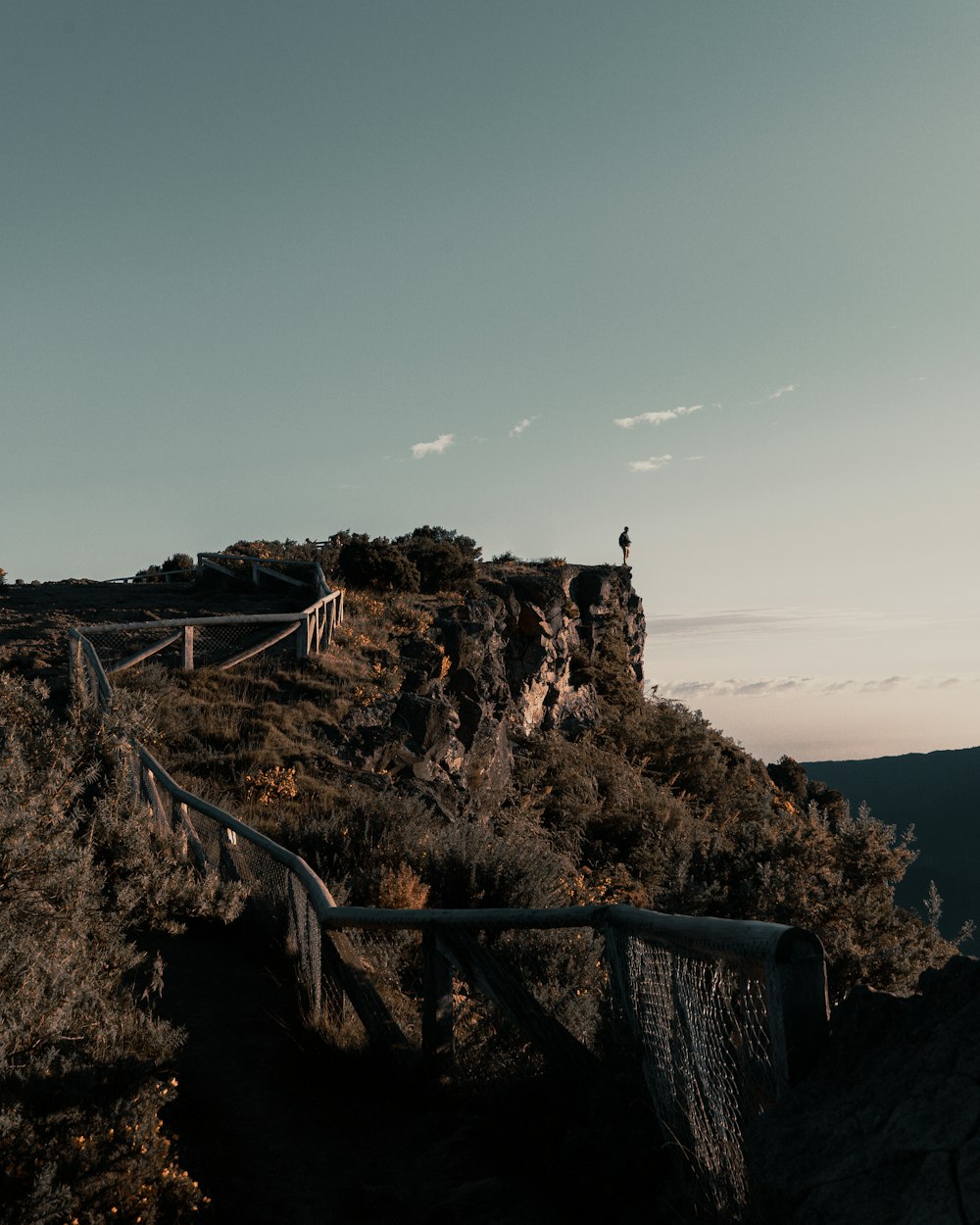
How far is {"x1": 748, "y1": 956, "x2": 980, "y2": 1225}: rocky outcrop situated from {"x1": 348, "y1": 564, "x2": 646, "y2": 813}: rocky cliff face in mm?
13161

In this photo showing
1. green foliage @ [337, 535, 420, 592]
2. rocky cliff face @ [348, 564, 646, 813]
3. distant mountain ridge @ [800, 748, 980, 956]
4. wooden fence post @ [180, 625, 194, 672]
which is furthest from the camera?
distant mountain ridge @ [800, 748, 980, 956]

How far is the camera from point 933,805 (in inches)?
6206

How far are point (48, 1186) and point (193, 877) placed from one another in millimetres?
5841

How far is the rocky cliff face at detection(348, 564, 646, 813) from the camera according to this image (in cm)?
1917

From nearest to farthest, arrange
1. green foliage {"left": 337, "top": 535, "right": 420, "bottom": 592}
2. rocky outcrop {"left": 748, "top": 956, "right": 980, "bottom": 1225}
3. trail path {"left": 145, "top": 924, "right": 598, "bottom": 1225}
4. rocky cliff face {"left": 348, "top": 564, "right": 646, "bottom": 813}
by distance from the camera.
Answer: rocky outcrop {"left": 748, "top": 956, "right": 980, "bottom": 1225}, trail path {"left": 145, "top": 924, "right": 598, "bottom": 1225}, rocky cliff face {"left": 348, "top": 564, "right": 646, "bottom": 813}, green foliage {"left": 337, "top": 535, "right": 420, "bottom": 592}

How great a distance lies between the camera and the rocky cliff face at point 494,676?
19172 millimetres

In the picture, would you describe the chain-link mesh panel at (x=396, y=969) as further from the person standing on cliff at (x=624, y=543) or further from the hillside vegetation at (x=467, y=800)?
the person standing on cliff at (x=624, y=543)

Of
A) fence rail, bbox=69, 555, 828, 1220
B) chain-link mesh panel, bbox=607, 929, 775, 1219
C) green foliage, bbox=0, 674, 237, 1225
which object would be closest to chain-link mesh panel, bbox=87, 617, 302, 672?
fence rail, bbox=69, 555, 828, 1220

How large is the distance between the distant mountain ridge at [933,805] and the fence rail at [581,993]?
132459 millimetres

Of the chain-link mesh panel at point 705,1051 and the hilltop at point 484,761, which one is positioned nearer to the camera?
the chain-link mesh panel at point 705,1051

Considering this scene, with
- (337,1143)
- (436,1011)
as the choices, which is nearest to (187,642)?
(436,1011)

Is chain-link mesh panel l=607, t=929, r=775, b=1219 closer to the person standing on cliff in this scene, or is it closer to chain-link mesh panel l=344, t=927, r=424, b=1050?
chain-link mesh panel l=344, t=927, r=424, b=1050

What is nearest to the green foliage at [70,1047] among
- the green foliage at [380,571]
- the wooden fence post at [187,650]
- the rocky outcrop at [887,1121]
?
the rocky outcrop at [887,1121]

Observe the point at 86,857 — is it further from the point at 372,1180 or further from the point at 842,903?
the point at 842,903
